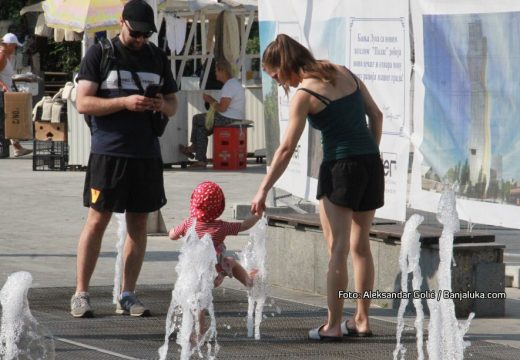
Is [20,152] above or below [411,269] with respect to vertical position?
above

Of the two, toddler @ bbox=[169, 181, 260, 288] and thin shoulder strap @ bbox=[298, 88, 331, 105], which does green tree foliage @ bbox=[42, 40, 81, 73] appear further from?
thin shoulder strap @ bbox=[298, 88, 331, 105]

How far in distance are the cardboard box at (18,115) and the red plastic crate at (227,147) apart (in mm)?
3077

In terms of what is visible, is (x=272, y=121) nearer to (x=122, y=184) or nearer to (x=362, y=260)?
(x=122, y=184)

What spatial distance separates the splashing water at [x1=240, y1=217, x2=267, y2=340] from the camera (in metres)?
7.77

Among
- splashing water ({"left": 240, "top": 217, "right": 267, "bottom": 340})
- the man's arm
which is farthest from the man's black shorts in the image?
splashing water ({"left": 240, "top": 217, "right": 267, "bottom": 340})

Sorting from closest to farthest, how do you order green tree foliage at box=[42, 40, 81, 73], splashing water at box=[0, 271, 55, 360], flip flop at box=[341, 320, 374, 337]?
1. splashing water at box=[0, 271, 55, 360]
2. flip flop at box=[341, 320, 374, 337]
3. green tree foliage at box=[42, 40, 81, 73]

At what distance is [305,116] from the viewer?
7398mm

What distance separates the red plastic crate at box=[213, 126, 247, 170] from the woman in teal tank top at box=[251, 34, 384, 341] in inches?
444

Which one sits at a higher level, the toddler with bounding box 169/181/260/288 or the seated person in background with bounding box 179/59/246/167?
the seated person in background with bounding box 179/59/246/167

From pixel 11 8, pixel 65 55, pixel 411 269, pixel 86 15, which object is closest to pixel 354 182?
pixel 411 269

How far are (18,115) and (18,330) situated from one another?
1346cm

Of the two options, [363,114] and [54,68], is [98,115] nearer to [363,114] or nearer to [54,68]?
[363,114]

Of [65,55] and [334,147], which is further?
[65,55]

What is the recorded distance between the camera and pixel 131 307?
809 cm
